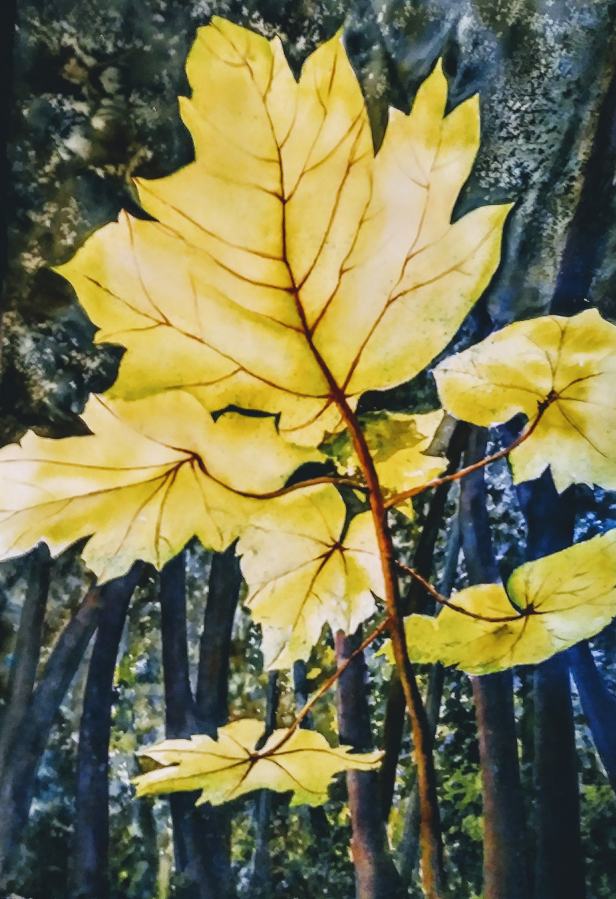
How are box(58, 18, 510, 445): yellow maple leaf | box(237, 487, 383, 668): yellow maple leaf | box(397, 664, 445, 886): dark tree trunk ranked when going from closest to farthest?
box(58, 18, 510, 445): yellow maple leaf
box(237, 487, 383, 668): yellow maple leaf
box(397, 664, 445, 886): dark tree trunk

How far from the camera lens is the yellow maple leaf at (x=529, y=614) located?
0.39 m

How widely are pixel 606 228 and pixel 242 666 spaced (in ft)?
1.68

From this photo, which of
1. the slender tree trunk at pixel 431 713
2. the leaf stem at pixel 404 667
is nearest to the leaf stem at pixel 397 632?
the leaf stem at pixel 404 667

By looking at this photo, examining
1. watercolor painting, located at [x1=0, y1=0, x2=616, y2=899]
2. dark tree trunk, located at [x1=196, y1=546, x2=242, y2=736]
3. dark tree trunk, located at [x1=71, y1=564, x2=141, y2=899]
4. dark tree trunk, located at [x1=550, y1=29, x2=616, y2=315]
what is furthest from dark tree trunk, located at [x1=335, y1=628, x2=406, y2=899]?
dark tree trunk, located at [x1=550, y1=29, x2=616, y2=315]

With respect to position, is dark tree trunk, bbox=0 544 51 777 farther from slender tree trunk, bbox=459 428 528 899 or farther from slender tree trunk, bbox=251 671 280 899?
slender tree trunk, bbox=459 428 528 899

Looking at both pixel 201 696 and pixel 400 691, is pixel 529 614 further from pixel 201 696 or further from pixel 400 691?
pixel 201 696

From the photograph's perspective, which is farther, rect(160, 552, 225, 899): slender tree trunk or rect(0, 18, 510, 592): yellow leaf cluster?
rect(160, 552, 225, 899): slender tree trunk

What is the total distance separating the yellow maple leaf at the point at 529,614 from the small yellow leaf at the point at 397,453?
0.28ft

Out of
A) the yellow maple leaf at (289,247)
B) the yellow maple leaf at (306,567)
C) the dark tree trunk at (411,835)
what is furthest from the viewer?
the dark tree trunk at (411,835)

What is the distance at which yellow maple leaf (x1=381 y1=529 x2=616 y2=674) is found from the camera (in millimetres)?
385

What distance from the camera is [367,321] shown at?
298 mm

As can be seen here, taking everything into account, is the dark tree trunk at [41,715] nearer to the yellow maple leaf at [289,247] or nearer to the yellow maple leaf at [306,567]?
the yellow maple leaf at [306,567]

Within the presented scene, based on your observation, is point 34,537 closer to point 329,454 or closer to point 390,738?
point 329,454

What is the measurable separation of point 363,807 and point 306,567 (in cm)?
27
